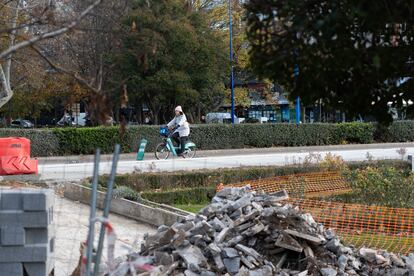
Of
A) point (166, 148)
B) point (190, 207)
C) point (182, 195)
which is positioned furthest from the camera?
point (166, 148)

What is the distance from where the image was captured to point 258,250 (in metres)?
7.94

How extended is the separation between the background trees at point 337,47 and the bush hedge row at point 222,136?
19.7 metres

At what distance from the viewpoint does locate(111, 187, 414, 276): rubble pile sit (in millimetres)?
7430

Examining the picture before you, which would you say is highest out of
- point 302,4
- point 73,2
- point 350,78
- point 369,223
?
point 73,2

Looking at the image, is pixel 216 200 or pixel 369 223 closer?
pixel 216 200

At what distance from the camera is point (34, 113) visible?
5634cm

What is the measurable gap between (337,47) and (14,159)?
13.5 metres

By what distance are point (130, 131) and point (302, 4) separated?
82.3ft

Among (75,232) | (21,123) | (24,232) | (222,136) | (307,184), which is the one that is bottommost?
(75,232)

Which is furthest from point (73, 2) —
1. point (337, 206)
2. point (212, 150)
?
point (337, 206)

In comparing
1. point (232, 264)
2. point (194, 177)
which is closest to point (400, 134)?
point (194, 177)

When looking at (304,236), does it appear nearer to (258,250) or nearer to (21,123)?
(258,250)

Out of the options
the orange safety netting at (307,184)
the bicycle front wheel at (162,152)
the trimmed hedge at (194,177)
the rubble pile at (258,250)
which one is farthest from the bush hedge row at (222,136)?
the rubble pile at (258,250)

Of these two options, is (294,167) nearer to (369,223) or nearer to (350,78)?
(369,223)
